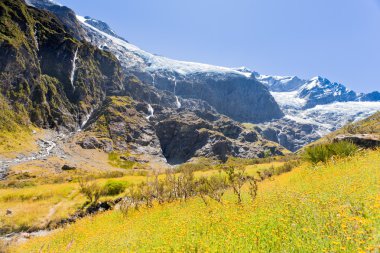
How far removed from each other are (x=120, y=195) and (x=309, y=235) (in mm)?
28391

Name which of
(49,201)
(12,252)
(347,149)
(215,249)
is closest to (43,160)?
(49,201)

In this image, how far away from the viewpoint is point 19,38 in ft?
565

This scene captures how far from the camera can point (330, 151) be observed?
25.2 meters

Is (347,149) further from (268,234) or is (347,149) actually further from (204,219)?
(268,234)

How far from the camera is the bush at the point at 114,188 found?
113ft

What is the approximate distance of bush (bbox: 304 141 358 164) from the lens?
23.7 metres

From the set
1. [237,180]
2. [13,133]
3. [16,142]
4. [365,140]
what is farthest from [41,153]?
[365,140]

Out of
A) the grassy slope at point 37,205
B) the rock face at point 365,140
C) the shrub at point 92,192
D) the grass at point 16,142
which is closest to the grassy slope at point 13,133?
the grass at point 16,142

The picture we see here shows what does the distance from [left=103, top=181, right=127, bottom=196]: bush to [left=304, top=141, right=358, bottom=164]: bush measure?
20.8m

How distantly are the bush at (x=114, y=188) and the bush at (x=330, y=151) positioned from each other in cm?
2077

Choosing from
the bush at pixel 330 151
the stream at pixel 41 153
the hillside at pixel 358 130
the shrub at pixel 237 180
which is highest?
the hillside at pixel 358 130

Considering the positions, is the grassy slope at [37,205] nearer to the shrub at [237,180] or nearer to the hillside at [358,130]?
the shrub at [237,180]

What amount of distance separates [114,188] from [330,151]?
23.3m

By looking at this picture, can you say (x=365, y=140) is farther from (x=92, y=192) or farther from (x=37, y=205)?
(x=37, y=205)
